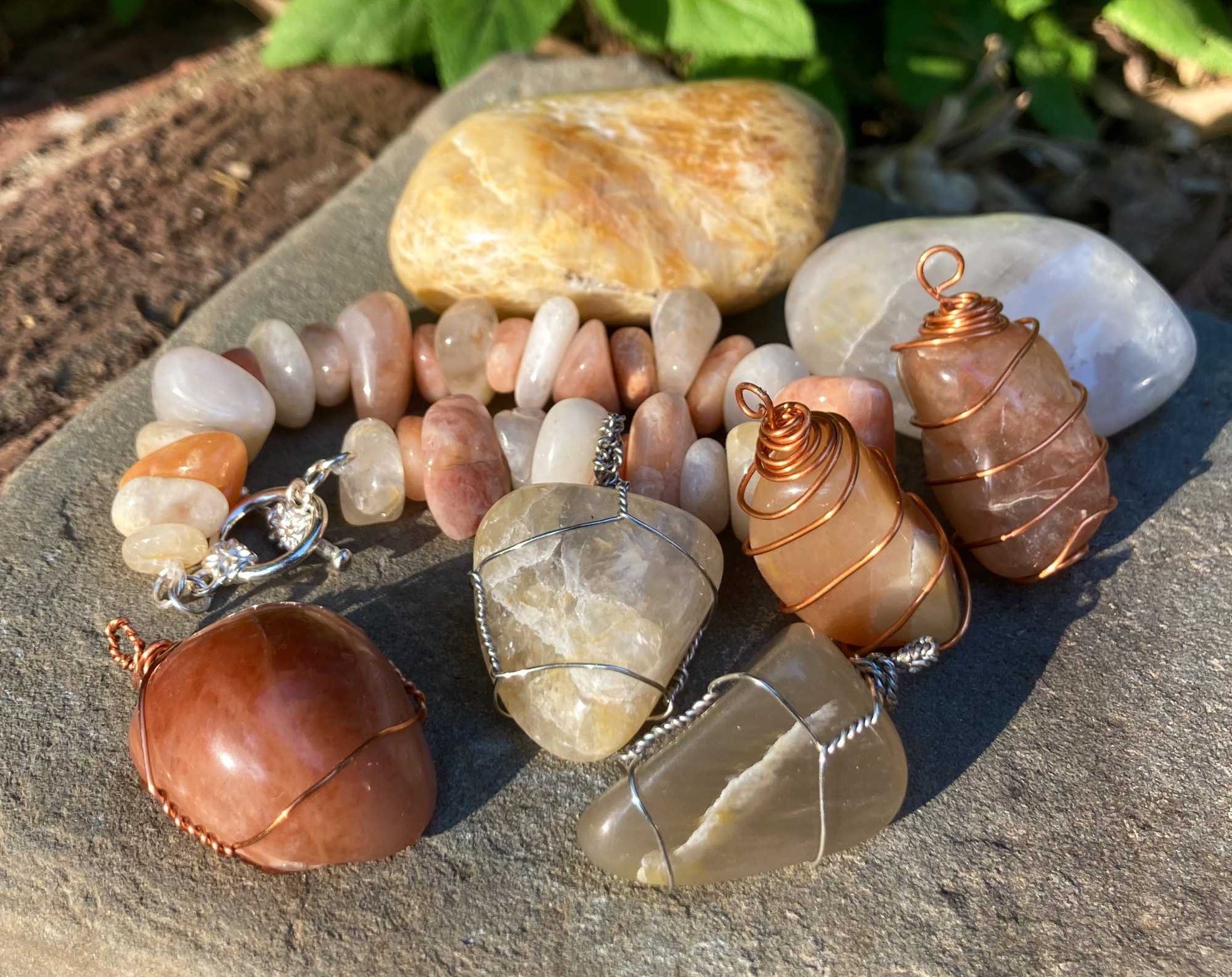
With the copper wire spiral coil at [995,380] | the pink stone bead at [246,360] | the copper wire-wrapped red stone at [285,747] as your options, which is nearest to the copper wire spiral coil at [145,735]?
the copper wire-wrapped red stone at [285,747]

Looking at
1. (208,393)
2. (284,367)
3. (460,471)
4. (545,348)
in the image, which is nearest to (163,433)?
(208,393)

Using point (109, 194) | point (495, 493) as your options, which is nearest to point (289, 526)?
point (495, 493)

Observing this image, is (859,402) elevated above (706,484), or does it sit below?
above

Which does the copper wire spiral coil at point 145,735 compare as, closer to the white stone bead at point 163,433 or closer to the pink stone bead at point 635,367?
the white stone bead at point 163,433

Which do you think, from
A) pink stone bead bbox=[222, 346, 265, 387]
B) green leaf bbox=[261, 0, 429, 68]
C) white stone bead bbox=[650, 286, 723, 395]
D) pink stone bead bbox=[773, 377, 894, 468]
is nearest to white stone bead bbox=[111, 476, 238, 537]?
pink stone bead bbox=[222, 346, 265, 387]

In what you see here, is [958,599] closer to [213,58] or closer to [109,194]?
[109,194]

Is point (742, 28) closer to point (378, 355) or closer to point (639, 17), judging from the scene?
point (639, 17)

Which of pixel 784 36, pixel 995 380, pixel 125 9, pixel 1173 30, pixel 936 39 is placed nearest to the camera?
pixel 995 380

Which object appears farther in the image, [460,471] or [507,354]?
[507,354]
